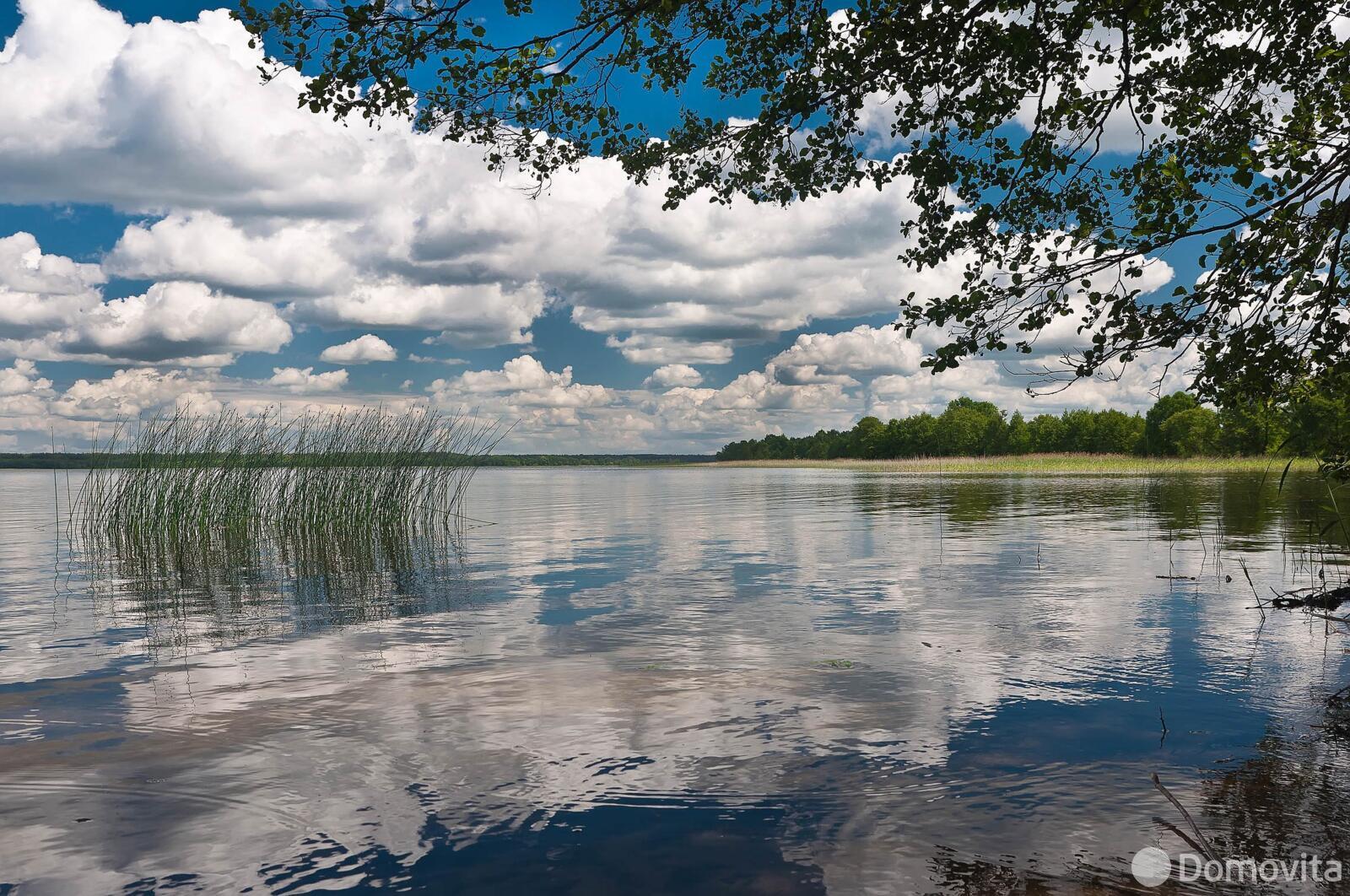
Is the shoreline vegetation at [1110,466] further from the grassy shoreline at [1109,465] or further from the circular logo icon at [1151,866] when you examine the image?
the circular logo icon at [1151,866]

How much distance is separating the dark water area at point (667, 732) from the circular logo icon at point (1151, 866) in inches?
2.2

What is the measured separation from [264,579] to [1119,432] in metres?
108

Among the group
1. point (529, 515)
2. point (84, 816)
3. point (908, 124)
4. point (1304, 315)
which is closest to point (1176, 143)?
point (908, 124)

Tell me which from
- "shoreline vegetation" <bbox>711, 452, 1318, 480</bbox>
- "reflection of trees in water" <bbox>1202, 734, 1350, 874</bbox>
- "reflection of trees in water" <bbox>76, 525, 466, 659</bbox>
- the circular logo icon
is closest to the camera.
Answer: the circular logo icon

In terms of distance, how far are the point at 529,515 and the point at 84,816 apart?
24.8 m

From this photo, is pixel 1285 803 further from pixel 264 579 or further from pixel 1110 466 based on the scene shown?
pixel 1110 466

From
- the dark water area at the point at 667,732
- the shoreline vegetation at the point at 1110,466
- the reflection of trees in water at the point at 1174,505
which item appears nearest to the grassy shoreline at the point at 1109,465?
the shoreline vegetation at the point at 1110,466

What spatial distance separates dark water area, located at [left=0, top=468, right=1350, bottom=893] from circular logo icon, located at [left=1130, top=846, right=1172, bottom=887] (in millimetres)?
56

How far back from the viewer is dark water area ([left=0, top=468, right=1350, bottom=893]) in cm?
397

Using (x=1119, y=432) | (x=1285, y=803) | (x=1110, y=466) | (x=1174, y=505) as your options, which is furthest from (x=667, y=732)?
(x=1119, y=432)

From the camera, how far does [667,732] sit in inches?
229

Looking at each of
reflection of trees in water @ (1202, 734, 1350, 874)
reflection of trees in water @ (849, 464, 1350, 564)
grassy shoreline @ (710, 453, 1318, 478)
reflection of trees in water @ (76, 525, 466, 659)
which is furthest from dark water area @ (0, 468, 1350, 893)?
grassy shoreline @ (710, 453, 1318, 478)

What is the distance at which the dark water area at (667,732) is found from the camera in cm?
397

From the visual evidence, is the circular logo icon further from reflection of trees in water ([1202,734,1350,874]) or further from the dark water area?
reflection of trees in water ([1202,734,1350,874])
